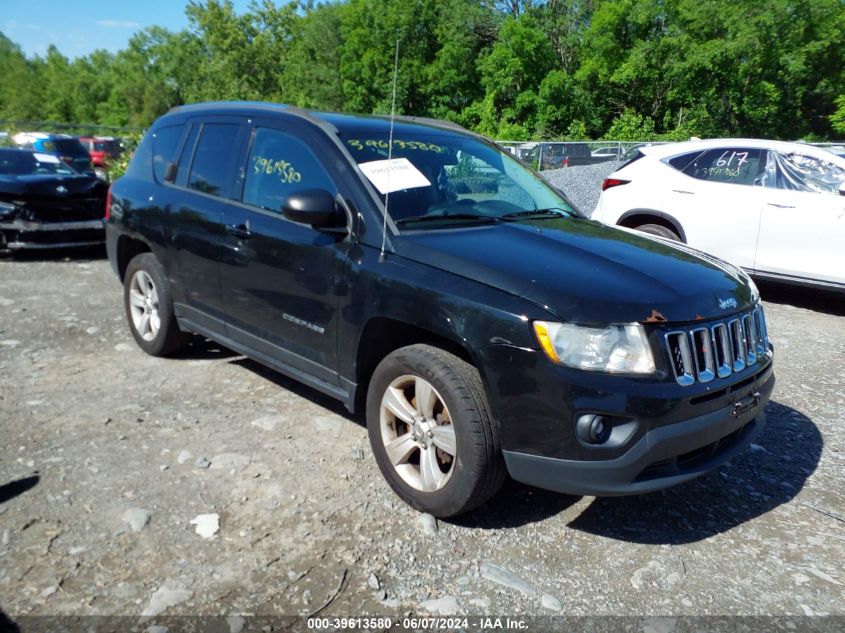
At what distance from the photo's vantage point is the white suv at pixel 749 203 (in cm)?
701

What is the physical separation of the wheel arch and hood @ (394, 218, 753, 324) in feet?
14.6

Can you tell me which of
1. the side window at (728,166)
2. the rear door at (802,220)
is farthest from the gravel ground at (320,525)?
the side window at (728,166)

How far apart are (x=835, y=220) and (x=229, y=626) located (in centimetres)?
679

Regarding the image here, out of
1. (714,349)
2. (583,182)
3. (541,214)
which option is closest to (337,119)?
(541,214)

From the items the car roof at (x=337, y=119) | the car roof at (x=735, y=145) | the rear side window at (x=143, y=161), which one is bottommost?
the rear side window at (x=143, y=161)

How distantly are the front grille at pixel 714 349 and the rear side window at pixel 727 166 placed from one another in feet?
16.0

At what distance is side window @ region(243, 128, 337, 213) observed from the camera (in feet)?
12.3

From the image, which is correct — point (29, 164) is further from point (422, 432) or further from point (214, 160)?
point (422, 432)

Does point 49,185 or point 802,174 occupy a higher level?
point 802,174

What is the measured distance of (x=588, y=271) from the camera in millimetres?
3008

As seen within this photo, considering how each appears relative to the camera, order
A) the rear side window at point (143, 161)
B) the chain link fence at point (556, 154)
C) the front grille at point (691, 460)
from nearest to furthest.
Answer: the front grille at point (691, 460), the rear side window at point (143, 161), the chain link fence at point (556, 154)

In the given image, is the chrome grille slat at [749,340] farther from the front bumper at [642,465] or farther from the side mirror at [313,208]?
the side mirror at [313,208]

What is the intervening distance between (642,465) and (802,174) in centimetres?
590

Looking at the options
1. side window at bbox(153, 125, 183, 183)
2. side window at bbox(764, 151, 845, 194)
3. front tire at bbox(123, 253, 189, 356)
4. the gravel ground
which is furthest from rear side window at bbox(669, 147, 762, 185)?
front tire at bbox(123, 253, 189, 356)
